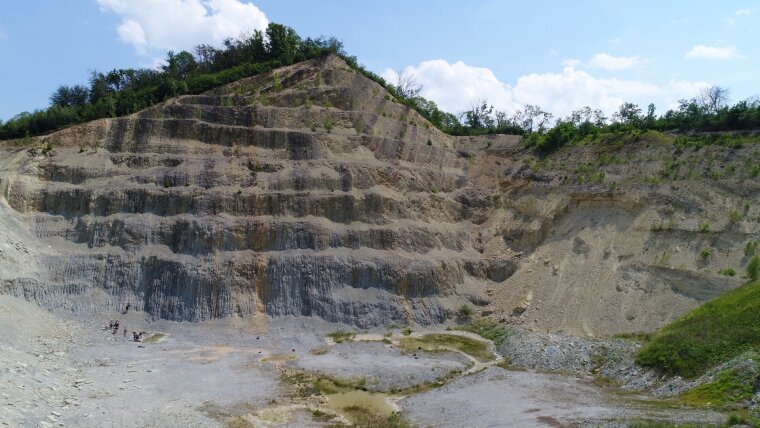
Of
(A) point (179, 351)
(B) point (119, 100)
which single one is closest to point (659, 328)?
(A) point (179, 351)

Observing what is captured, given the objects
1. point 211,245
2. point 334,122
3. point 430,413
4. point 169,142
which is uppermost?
point 334,122

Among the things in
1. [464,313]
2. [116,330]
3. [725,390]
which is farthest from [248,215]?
[725,390]

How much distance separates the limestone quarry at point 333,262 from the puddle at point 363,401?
0.54 ft

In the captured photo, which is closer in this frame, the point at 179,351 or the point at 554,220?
the point at 179,351

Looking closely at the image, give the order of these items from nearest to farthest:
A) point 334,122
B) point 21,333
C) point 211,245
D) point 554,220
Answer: point 21,333
point 211,245
point 554,220
point 334,122

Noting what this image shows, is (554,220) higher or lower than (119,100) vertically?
lower

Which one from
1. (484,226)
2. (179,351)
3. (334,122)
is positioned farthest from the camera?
(334,122)

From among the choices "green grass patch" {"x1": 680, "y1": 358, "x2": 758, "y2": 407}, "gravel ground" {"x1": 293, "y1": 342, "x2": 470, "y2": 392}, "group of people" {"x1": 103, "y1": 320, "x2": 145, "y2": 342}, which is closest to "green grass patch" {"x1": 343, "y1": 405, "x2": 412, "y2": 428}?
"gravel ground" {"x1": 293, "y1": 342, "x2": 470, "y2": 392}

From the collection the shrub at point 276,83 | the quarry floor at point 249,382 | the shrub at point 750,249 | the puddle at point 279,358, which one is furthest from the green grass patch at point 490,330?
the shrub at point 276,83

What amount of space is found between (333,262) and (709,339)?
2288 centimetres

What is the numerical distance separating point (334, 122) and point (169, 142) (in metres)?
14.0

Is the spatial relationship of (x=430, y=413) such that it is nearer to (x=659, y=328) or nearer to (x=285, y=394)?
(x=285, y=394)

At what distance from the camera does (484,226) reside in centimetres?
4769

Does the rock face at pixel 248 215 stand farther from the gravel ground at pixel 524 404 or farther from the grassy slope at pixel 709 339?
the grassy slope at pixel 709 339
